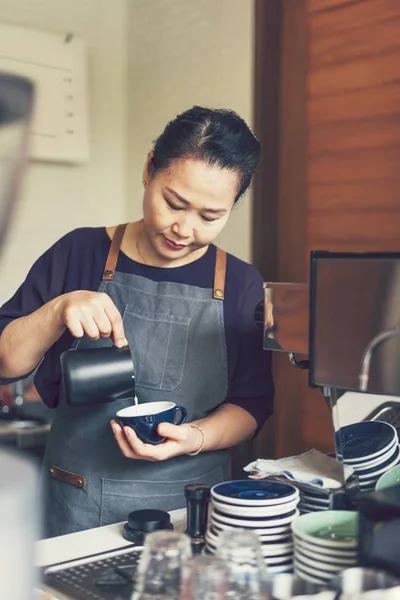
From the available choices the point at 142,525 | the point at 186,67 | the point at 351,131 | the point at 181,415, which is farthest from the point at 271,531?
the point at 186,67

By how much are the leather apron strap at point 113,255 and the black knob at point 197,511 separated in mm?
665

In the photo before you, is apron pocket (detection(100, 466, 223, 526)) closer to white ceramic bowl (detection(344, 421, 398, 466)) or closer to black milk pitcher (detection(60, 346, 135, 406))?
black milk pitcher (detection(60, 346, 135, 406))

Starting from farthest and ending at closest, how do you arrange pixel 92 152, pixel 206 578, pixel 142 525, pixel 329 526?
pixel 92 152, pixel 142 525, pixel 329 526, pixel 206 578

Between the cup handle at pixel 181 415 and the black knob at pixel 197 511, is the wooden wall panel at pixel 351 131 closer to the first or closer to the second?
the cup handle at pixel 181 415

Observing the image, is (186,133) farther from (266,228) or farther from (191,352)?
(266,228)

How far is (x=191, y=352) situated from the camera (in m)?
1.78

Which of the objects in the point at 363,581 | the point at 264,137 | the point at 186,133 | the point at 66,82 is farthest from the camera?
the point at 66,82

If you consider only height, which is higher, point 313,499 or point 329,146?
point 329,146

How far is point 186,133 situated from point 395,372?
76 cm

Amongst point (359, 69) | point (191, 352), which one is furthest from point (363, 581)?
point (359, 69)

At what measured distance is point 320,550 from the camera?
105 centimetres

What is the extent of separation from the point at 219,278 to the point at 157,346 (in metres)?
0.21

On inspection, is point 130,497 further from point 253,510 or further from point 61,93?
point 61,93

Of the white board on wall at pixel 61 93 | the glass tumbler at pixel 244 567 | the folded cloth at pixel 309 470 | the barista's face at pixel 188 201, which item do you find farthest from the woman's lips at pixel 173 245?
the white board on wall at pixel 61 93
